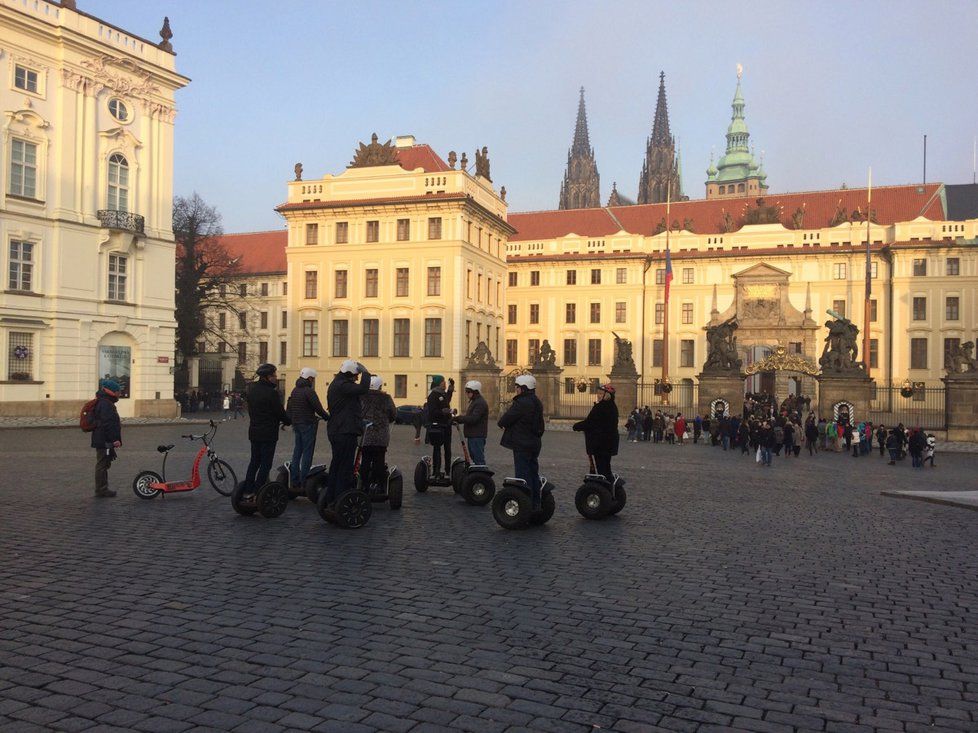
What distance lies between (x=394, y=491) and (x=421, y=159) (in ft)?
162

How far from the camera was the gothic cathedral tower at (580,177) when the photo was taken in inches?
4643

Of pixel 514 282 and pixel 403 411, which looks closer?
pixel 403 411

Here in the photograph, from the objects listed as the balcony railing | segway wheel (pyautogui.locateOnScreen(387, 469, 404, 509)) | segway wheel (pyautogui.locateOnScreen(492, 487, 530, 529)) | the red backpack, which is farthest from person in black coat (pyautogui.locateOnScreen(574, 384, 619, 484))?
the balcony railing

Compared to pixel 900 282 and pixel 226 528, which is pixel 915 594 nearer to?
pixel 226 528

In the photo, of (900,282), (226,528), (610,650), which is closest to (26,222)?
(226,528)

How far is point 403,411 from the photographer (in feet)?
44.3

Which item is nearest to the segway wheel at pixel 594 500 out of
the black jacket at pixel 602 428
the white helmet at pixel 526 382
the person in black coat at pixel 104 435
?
the black jacket at pixel 602 428

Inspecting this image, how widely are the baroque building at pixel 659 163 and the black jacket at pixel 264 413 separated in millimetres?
108321

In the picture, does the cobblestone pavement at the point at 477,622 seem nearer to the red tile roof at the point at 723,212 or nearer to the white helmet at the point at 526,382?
the white helmet at the point at 526,382

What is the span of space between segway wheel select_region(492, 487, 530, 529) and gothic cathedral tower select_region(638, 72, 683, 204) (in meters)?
109

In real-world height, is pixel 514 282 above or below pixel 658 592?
above

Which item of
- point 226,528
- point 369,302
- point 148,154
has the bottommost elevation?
point 226,528

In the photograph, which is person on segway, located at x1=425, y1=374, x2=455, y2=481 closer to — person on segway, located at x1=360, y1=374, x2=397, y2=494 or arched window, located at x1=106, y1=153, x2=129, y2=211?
person on segway, located at x1=360, y1=374, x2=397, y2=494

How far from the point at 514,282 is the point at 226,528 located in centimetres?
6215
